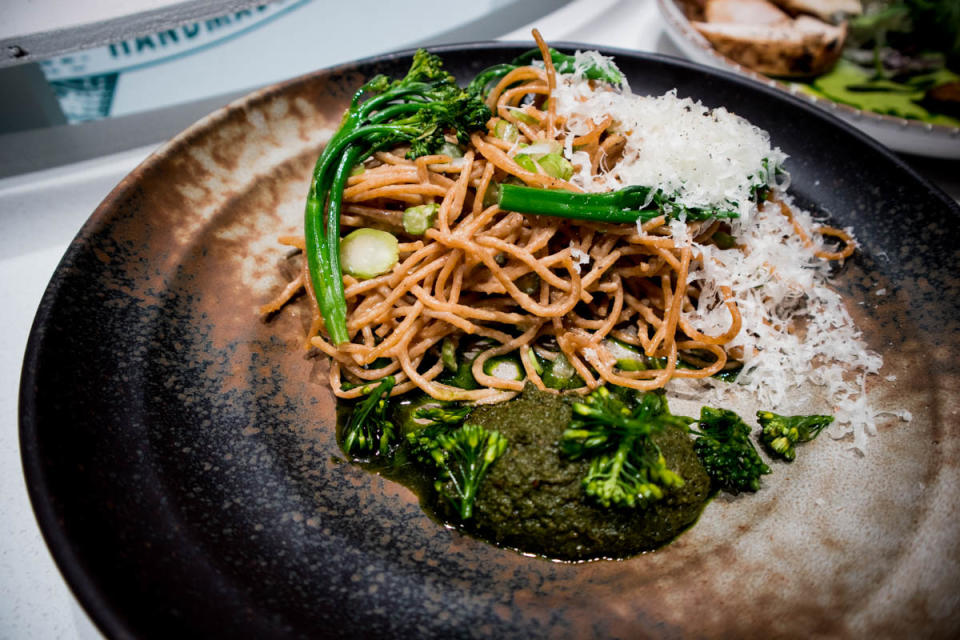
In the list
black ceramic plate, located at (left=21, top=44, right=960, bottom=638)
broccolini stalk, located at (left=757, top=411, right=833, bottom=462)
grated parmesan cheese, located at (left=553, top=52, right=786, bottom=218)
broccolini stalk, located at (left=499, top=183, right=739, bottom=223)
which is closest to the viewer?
black ceramic plate, located at (left=21, top=44, right=960, bottom=638)

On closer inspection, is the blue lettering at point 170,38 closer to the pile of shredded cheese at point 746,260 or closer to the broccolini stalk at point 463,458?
the pile of shredded cheese at point 746,260

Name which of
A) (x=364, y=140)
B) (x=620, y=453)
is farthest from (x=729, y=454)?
(x=364, y=140)

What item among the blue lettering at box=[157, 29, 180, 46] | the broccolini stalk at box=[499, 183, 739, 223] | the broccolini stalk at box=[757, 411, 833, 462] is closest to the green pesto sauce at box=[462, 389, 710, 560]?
the broccolini stalk at box=[757, 411, 833, 462]

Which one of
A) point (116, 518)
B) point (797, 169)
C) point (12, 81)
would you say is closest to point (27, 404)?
point (116, 518)

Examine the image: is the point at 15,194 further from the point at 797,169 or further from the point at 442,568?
the point at 797,169

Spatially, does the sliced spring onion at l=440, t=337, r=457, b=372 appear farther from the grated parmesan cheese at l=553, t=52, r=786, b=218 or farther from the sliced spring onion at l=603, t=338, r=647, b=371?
the grated parmesan cheese at l=553, t=52, r=786, b=218

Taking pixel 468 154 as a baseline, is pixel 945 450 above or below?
below
